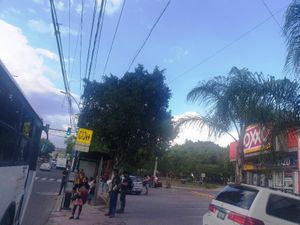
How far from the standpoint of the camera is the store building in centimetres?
1140

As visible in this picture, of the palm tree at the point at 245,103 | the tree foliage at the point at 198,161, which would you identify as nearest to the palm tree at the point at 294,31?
the palm tree at the point at 245,103

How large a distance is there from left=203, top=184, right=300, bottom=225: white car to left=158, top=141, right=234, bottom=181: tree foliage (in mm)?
63927

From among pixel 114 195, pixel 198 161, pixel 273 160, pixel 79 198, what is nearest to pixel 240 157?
pixel 273 160

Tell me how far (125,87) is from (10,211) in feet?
42.5

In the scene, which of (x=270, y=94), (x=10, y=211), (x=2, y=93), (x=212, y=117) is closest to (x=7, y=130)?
(x=2, y=93)

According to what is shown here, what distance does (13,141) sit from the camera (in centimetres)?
636

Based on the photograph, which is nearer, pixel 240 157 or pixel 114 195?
pixel 240 157

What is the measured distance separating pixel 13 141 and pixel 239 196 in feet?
14.8

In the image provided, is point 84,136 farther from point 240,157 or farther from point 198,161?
point 198,161

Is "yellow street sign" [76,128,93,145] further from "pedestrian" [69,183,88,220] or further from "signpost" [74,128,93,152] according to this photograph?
"pedestrian" [69,183,88,220]

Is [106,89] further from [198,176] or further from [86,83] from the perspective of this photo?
[198,176]

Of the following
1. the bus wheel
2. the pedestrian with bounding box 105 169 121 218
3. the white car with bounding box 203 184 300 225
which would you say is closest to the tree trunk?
the white car with bounding box 203 184 300 225

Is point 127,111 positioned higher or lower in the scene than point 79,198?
higher

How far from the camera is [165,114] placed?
20.1m
